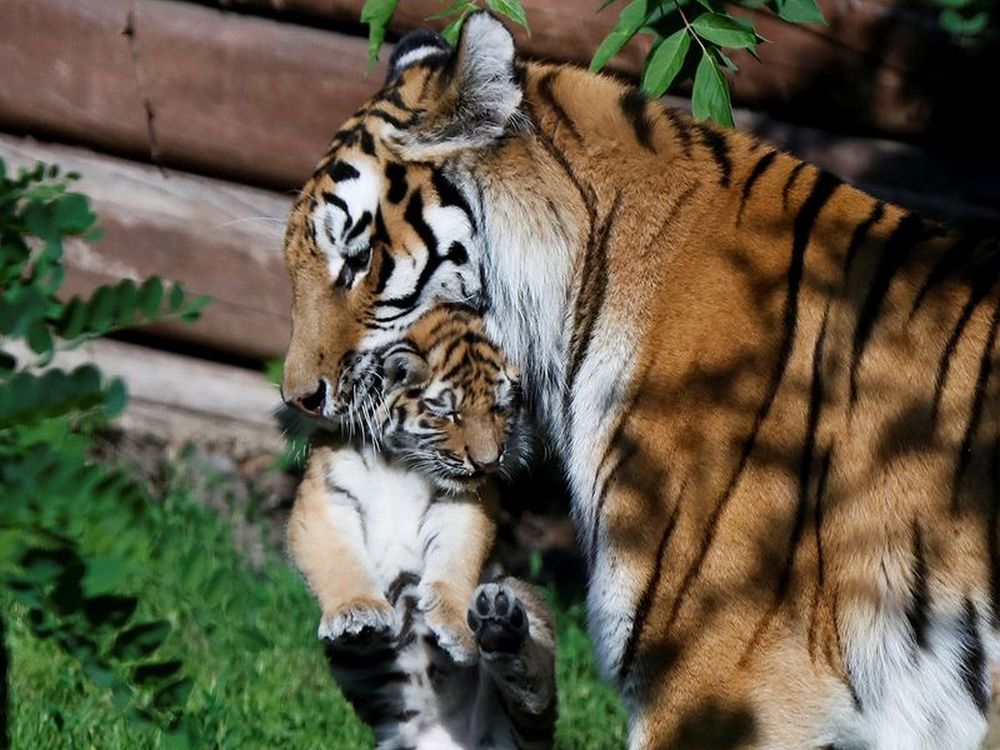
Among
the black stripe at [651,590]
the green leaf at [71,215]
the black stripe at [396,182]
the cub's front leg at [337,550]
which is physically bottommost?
the cub's front leg at [337,550]

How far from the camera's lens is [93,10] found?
471 centimetres

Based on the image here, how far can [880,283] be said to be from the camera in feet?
8.95

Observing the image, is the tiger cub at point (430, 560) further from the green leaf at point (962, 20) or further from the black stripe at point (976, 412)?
the green leaf at point (962, 20)

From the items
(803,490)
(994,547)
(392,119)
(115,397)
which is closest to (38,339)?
(115,397)

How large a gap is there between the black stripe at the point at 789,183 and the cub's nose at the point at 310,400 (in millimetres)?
953

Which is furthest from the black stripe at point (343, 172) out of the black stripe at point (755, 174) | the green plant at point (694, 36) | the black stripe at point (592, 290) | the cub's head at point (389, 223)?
the black stripe at point (755, 174)

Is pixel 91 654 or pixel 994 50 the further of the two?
pixel 994 50

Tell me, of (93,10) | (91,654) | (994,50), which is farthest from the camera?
(93,10)

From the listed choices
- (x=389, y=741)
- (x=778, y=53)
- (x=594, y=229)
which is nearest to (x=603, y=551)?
(x=594, y=229)

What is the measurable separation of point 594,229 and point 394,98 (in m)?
0.51

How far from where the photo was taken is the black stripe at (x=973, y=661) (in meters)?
2.58

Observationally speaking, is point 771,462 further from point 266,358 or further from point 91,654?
point 266,358

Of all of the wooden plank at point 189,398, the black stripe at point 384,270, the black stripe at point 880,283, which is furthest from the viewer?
the wooden plank at point 189,398

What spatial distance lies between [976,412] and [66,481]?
1.61 m
